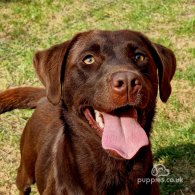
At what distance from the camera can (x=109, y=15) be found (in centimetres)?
839

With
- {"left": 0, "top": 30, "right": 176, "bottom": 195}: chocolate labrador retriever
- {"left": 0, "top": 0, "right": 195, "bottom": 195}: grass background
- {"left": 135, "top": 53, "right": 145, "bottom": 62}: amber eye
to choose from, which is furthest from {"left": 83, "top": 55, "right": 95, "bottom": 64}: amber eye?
{"left": 0, "top": 0, "right": 195, "bottom": 195}: grass background

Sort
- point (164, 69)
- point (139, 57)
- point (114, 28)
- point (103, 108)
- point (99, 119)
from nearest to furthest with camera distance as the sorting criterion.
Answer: point (103, 108)
point (99, 119)
point (139, 57)
point (164, 69)
point (114, 28)

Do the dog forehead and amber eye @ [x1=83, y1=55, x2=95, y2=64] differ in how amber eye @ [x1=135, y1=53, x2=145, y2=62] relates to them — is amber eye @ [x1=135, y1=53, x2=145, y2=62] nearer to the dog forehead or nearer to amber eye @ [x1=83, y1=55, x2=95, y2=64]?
the dog forehead

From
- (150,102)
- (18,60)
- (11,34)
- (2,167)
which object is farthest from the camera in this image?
(11,34)

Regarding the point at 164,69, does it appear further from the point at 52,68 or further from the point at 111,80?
the point at 52,68

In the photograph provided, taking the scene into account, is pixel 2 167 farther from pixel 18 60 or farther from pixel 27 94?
pixel 18 60

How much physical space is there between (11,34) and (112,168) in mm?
4821

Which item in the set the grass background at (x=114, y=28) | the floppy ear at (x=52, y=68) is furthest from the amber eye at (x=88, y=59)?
the grass background at (x=114, y=28)

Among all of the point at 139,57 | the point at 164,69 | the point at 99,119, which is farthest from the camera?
the point at 164,69

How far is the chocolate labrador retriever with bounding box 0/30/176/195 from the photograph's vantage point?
332cm

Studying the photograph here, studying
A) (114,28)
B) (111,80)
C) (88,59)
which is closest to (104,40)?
(88,59)

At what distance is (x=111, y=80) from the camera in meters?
3.17

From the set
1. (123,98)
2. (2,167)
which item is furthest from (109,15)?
(123,98)

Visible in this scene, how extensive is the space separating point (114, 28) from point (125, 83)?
4992 millimetres
